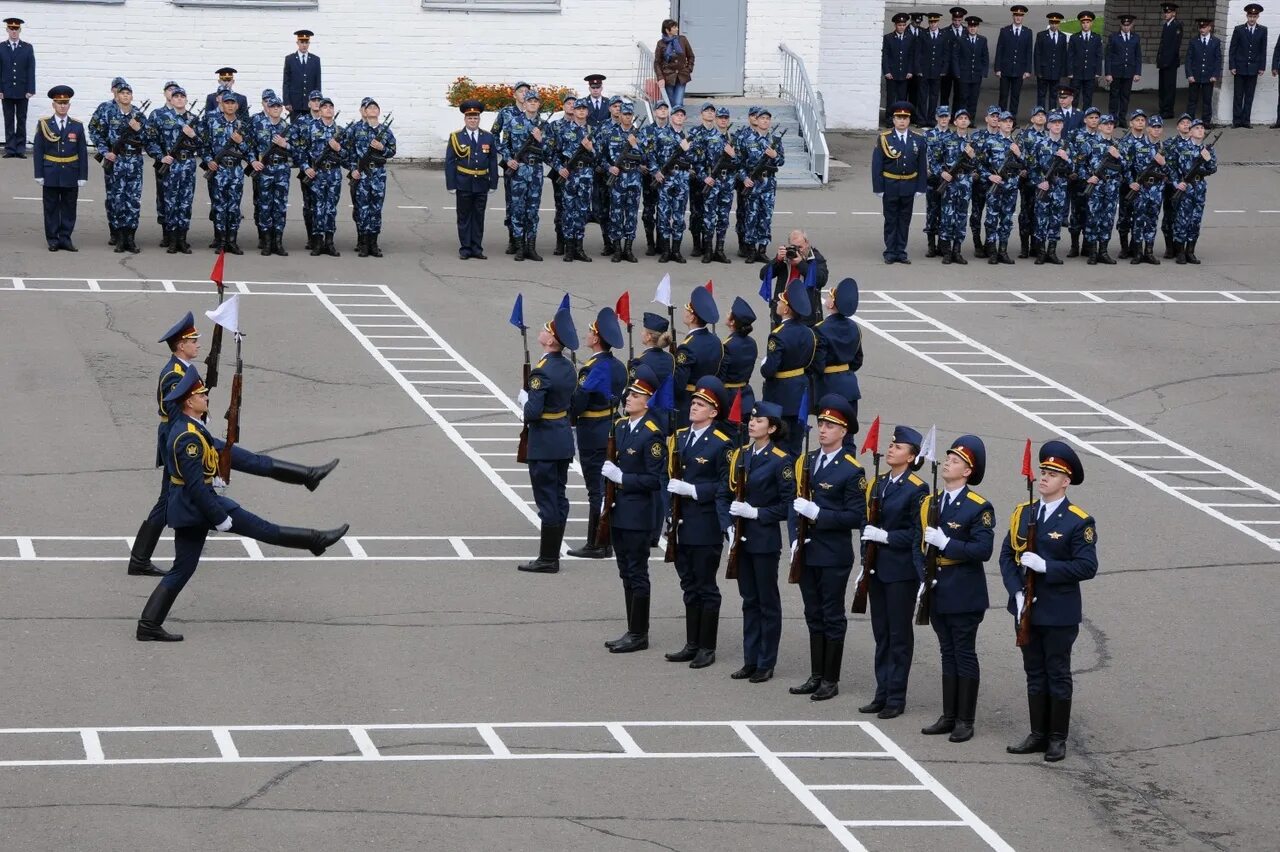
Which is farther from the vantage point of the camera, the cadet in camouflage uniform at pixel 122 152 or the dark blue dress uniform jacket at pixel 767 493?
the cadet in camouflage uniform at pixel 122 152

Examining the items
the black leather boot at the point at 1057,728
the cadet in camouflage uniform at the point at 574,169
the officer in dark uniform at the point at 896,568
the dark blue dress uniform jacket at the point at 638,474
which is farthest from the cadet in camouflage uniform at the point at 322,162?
the black leather boot at the point at 1057,728

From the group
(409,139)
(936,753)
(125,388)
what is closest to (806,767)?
(936,753)

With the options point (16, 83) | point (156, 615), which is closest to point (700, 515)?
point (156, 615)

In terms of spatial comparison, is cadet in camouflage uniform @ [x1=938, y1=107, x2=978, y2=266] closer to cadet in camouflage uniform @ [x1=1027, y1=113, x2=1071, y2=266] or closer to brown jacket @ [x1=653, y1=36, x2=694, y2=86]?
cadet in camouflage uniform @ [x1=1027, y1=113, x2=1071, y2=266]

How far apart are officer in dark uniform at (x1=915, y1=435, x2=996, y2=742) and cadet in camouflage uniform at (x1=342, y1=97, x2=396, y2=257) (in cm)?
1474

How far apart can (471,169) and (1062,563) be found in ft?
49.7

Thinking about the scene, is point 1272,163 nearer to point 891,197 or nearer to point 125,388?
point 891,197

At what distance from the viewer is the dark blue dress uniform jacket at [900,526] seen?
11508 mm

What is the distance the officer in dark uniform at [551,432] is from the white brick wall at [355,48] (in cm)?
1777

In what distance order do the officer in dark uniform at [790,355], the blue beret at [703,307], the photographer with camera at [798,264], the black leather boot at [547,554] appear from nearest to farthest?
the black leather boot at [547,554]
the blue beret at [703,307]
the officer in dark uniform at [790,355]
the photographer with camera at [798,264]

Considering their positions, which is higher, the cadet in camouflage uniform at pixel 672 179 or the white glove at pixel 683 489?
the cadet in camouflage uniform at pixel 672 179

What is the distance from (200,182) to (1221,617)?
19162mm

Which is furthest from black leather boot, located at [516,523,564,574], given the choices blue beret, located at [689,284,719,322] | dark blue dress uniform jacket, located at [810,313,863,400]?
dark blue dress uniform jacket, located at [810,313,863,400]

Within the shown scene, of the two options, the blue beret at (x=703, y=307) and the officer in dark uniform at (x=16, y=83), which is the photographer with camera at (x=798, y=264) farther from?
the officer in dark uniform at (x=16, y=83)
